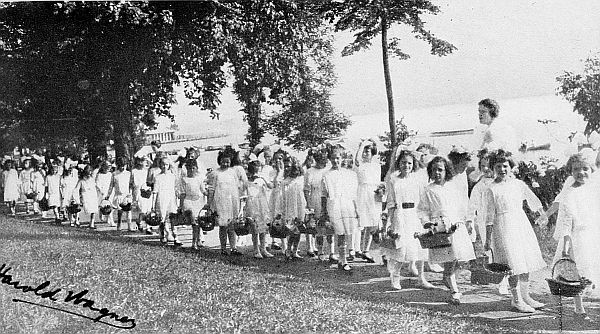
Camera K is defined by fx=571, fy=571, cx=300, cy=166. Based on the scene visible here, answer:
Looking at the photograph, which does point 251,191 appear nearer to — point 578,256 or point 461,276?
point 461,276

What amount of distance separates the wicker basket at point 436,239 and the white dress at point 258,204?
10.1 ft

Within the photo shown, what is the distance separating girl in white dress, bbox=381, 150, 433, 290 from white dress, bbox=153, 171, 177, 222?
418cm

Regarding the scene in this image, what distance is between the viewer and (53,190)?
11.8m

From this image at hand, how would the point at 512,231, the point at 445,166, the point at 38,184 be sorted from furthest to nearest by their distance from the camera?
the point at 38,184
the point at 445,166
the point at 512,231

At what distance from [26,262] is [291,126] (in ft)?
12.1

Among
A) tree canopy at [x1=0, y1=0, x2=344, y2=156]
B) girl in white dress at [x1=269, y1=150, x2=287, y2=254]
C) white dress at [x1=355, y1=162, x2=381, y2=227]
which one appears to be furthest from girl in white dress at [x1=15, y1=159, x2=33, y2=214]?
white dress at [x1=355, y1=162, x2=381, y2=227]

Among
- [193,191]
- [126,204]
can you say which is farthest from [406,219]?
[126,204]

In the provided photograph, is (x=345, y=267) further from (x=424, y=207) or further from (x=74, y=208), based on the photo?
(x=74, y=208)

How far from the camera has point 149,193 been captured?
29.8 feet

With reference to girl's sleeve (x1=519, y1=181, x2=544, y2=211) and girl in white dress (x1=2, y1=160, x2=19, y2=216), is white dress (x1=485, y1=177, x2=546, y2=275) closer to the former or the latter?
girl's sleeve (x1=519, y1=181, x2=544, y2=211)

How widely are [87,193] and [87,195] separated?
0.04 metres

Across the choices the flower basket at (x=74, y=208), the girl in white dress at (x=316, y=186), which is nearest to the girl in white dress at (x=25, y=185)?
the flower basket at (x=74, y=208)

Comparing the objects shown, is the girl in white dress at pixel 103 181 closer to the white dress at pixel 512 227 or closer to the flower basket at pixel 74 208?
the flower basket at pixel 74 208

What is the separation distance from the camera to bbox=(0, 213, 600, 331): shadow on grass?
4.67m
